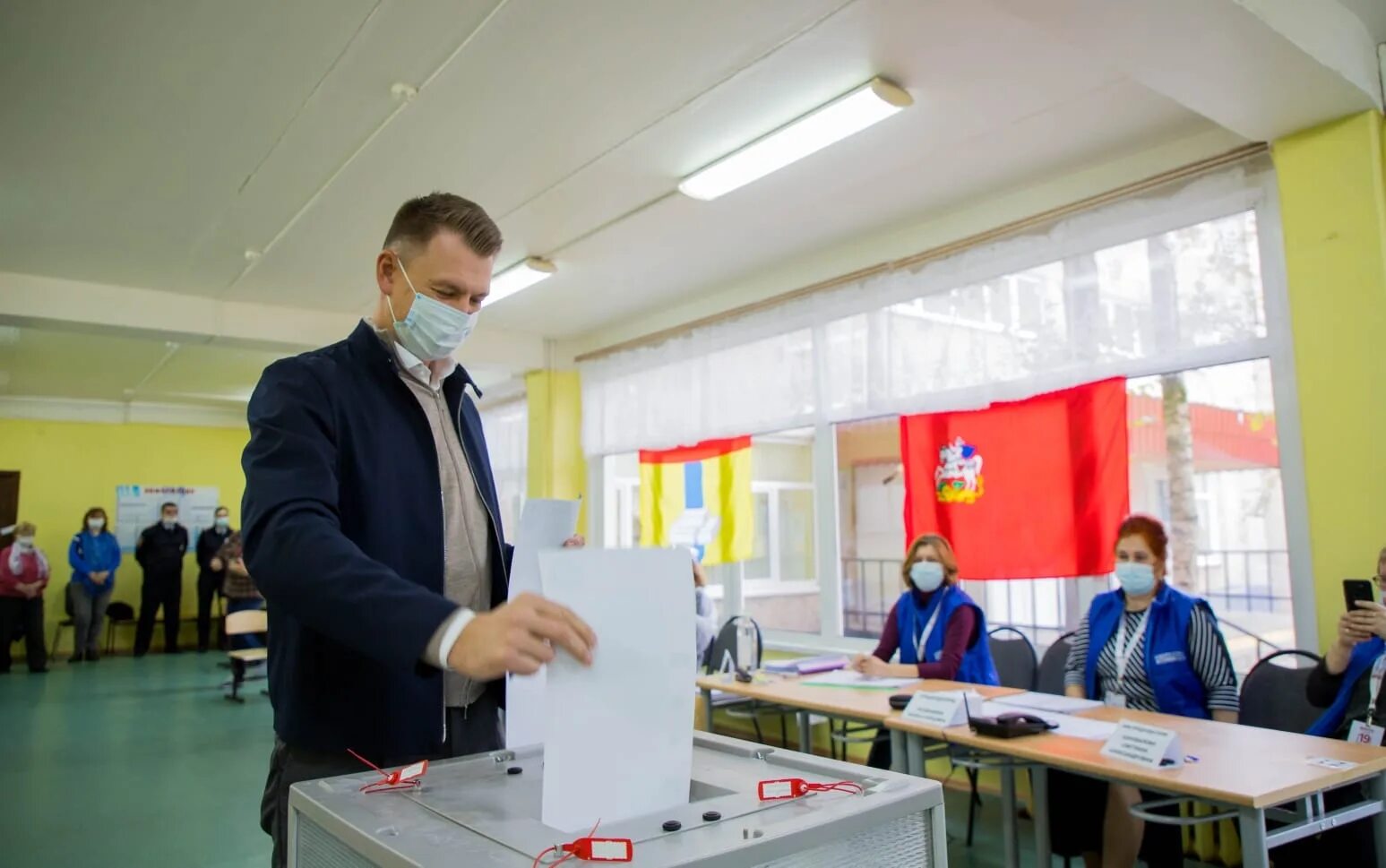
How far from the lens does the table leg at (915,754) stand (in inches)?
113

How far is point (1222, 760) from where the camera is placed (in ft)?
7.36

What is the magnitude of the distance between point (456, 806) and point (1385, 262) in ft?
11.4

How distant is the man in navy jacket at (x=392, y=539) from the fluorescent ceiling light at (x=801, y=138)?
2.52 metres

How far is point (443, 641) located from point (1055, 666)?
3593 mm

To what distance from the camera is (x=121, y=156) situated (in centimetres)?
387

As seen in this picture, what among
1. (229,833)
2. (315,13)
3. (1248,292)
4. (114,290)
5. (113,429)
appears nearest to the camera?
(315,13)

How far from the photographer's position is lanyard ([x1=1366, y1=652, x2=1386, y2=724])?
2.59m

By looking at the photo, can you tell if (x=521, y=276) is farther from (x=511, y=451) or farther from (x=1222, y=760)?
(x=1222, y=760)

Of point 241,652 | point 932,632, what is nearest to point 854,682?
point 932,632

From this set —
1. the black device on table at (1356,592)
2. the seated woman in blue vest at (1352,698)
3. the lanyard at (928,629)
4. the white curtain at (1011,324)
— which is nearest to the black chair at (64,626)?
the white curtain at (1011,324)

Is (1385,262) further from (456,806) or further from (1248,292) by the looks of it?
(456,806)

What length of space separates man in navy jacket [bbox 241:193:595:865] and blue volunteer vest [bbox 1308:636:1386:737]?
2742 mm

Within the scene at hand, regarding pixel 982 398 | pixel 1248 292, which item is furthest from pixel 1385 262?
pixel 982 398

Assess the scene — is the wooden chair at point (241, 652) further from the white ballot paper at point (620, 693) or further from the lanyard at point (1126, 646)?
the white ballot paper at point (620, 693)
